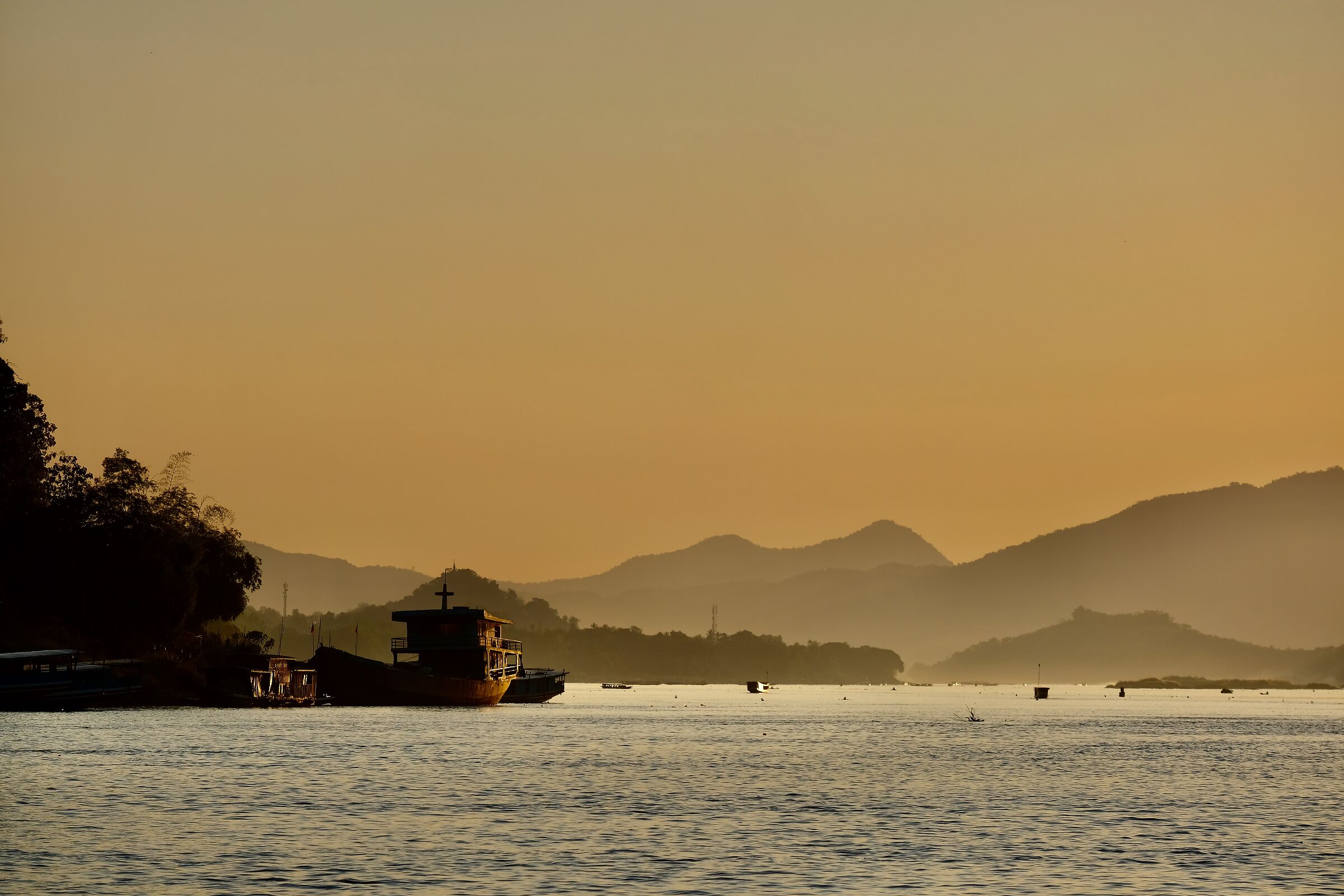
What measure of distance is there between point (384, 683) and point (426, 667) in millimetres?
5773

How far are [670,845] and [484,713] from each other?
131 metres

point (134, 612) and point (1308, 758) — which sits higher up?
point (134, 612)

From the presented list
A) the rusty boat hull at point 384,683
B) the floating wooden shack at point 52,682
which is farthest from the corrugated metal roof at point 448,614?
the floating wooden shack at point 52,682

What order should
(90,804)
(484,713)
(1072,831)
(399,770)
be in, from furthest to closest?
(484,713)
(399,770)
(90,804)
(1072,831)

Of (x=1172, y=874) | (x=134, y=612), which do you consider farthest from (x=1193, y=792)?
(x=134, y=612)

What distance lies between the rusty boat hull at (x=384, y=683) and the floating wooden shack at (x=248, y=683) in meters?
5.19

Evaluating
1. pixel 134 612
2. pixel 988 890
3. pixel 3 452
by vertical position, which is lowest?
pixel 988 890

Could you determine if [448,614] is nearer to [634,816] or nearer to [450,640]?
[450,640]

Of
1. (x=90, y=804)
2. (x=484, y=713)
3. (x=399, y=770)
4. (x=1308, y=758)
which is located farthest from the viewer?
(x=484, y=713)

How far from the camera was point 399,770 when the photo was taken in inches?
3280

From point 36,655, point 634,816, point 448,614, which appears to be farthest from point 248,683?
point 634,816

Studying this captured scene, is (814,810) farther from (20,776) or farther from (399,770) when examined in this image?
(20,776)

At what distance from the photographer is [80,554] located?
146250 mm

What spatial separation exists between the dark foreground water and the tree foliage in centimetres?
2734
